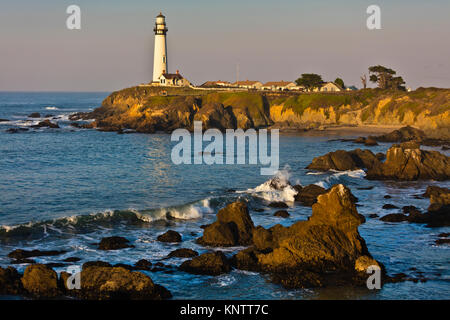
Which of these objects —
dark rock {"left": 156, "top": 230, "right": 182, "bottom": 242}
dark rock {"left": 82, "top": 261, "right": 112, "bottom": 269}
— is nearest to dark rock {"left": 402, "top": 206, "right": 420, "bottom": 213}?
dark rock {"left": 156, "top": 230, "right": 182, "bottom": 242}

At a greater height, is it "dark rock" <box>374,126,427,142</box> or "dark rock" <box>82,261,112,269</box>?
"dark rock" <box>374,126,427,142</box>

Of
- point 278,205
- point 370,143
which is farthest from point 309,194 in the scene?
point 370,143

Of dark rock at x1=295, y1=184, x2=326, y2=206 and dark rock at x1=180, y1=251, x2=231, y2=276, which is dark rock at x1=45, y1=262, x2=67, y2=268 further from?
dark rock at x1=295, y1=184, x2=326, y2=206

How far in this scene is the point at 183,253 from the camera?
1104 inches

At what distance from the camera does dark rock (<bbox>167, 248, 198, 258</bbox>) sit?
27891 mm

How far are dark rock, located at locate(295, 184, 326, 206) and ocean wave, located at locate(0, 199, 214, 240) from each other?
23.3 ft

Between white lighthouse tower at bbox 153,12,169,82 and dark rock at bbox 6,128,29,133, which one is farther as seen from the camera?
white lighthouse tower at bbox 153,12,169,82

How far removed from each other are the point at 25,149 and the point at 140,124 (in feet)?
113

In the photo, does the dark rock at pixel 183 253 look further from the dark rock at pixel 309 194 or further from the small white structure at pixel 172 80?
the small white structure at pixel 172 80

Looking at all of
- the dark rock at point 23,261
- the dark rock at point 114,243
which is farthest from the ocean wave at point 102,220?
the dark rock at point 23,261

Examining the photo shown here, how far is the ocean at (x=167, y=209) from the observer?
24484 millimetres

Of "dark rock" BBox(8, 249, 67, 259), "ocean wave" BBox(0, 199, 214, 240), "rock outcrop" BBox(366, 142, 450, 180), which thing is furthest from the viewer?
"rock outcrop" BBox(366, 142, 450, 180)

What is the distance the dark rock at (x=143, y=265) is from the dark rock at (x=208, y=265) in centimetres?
160

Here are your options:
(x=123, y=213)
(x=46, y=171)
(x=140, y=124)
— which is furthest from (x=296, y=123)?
(x=123, y=213)
